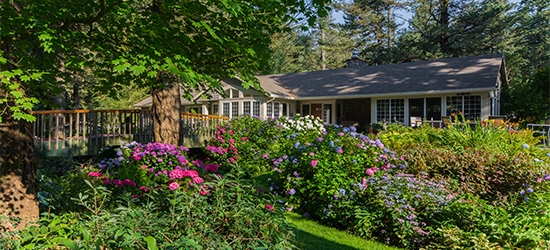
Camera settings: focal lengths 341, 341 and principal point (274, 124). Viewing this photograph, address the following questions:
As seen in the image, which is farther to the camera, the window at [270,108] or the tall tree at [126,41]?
the window at [270,108]

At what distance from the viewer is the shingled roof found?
15953mm

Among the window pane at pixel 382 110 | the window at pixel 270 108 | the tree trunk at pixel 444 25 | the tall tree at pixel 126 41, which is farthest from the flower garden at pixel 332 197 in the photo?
the tree trunk at pixel 444 25

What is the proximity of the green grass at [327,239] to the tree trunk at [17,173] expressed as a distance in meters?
2.81

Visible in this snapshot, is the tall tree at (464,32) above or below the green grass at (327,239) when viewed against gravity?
above

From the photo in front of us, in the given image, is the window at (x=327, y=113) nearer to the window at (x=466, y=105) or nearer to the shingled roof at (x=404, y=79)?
the shingled roof at (x=404, y=79)

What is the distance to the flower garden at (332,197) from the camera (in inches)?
96.8

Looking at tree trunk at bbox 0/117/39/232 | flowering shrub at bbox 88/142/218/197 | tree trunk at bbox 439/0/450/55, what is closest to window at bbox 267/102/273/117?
flowering shrub at bbox 88/142/218/197

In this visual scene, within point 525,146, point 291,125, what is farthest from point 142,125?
point 525,146

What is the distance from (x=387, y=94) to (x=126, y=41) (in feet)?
52.4

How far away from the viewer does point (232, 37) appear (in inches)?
143

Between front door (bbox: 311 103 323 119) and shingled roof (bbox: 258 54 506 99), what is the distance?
0.97 metres

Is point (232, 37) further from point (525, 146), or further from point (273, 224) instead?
point (525, 146)

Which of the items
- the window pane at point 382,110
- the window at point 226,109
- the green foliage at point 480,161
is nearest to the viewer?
the green foliage at point 480,161

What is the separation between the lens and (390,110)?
1812 centimetres
